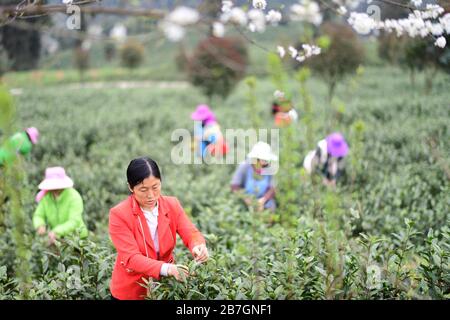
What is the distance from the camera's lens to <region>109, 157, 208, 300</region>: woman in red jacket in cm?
278

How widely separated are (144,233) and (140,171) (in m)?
0.38

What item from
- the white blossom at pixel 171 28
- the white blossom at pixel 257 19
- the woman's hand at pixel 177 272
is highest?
the white blossom at pixel 257 19

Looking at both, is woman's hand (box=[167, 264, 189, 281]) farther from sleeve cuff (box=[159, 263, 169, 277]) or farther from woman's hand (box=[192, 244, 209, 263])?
woman's hand (box=[192, 244, 209, 263])

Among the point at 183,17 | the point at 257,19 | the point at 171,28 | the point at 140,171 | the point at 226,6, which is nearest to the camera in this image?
the point at 171,28

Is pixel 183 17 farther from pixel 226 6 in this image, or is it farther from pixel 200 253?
pixel 226 6

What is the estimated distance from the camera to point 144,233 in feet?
9.59

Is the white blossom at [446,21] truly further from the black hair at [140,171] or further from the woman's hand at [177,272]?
the woman's hand at [177,272]

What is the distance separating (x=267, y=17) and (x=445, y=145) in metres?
3.65

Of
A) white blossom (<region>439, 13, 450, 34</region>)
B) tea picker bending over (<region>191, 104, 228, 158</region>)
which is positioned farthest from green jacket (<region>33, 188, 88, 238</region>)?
tea picker bending over (<region>191, 104, 228, 158</region>)

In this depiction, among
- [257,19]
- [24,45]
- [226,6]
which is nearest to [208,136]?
[257,19]

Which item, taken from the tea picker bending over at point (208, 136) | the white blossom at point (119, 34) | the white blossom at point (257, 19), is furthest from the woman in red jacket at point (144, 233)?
the tea picker bending over at point (208, 136)

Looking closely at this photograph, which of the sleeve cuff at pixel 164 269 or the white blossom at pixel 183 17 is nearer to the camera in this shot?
the white blossom at pixel 183 17

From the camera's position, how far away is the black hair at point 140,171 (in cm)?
Answer: 281
